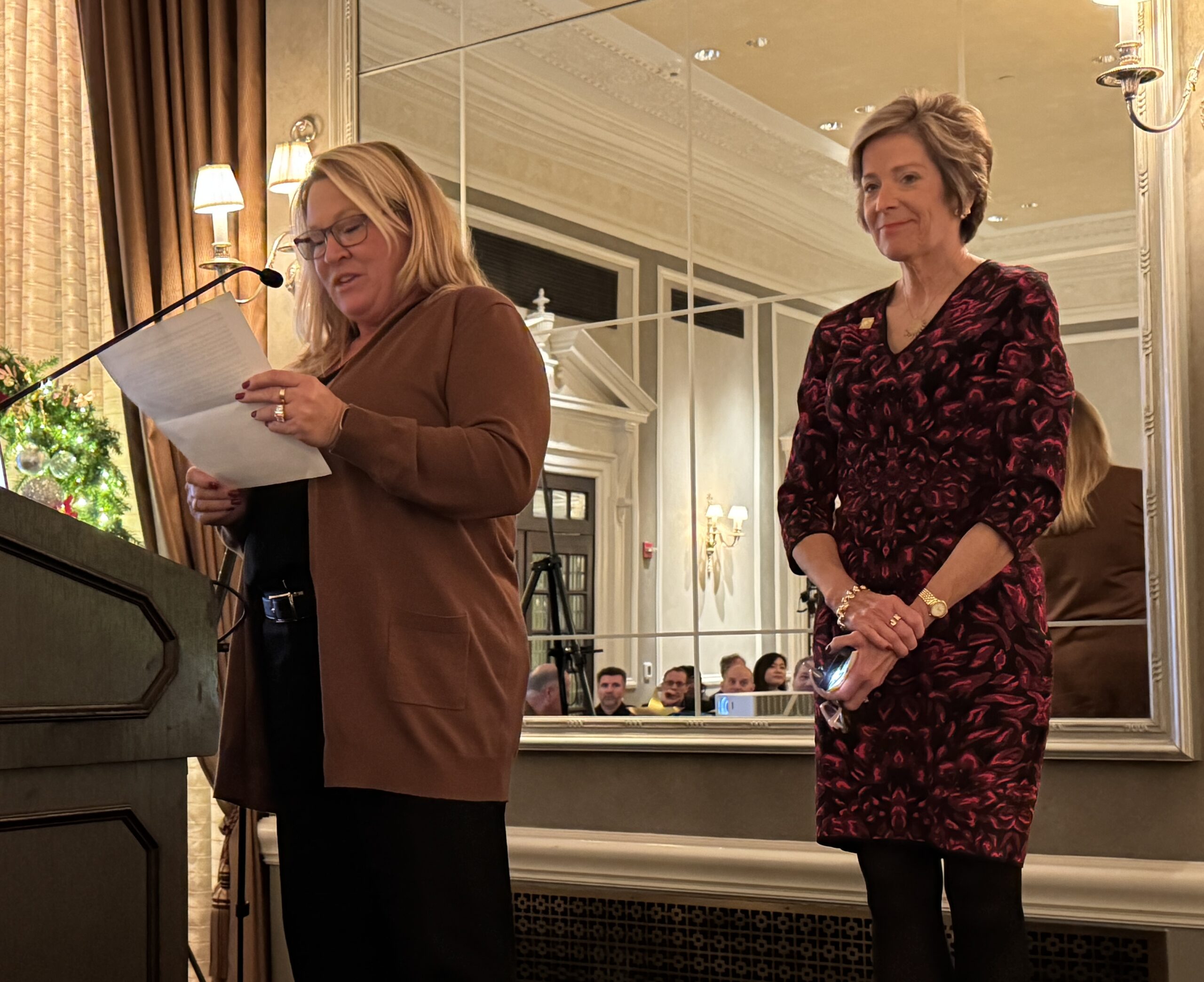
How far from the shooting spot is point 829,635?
1.77m

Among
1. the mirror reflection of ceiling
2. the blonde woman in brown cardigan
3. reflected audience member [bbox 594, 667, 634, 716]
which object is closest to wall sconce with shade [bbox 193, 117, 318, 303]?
the mirror reflection of ceiling

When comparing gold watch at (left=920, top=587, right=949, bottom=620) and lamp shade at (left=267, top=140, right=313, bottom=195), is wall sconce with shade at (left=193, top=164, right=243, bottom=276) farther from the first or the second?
gold watch at (left=920, top=587, right=949, bottom=620)

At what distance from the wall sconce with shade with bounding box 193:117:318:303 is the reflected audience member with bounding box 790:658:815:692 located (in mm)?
1654

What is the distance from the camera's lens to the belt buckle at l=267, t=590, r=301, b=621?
1664mm

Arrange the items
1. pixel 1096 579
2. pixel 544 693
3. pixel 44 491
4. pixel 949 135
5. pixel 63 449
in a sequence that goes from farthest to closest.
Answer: pixel 63 449
pixel 44 491
pixel 544 693
pixel 1096 579
pixel 949 135

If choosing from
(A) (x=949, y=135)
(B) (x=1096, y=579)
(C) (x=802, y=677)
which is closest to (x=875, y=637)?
(A) (x=949, y=135)

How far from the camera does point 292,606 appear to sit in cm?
167

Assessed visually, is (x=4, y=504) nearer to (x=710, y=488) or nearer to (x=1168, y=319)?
(x=710, y=488)

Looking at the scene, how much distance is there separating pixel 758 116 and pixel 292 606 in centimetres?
191

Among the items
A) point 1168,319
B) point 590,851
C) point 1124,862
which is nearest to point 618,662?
point 590,851

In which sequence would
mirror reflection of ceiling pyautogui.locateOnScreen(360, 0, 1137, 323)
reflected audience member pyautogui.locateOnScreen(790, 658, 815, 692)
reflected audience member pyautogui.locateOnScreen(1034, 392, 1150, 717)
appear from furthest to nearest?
reflected audience member pyautogui.locateOnScreen(790, 658, 815, 692)
mirror reflection of ceiling pyautogui.locateOnScreen(360, 0, 1137, 323)
reflected audience member pyautogui.locateOnScreen(1034, 392, 1150, 717)

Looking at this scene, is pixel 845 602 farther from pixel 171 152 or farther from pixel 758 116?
pixel 171 152

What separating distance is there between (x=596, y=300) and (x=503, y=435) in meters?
1.67

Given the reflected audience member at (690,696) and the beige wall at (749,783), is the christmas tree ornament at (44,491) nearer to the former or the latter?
the beige wall at (749,783)
